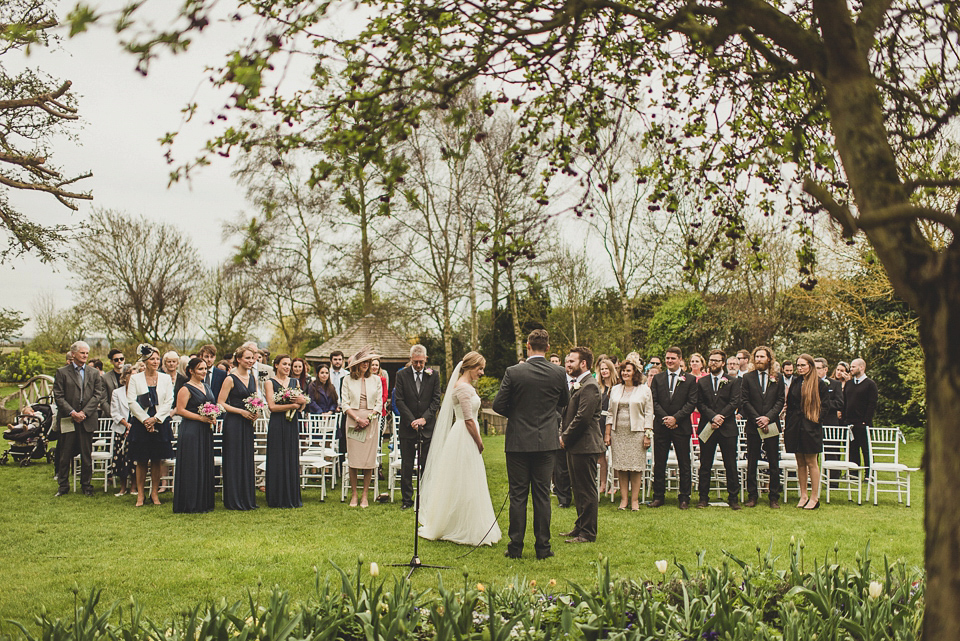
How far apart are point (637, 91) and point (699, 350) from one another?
21.2 metres

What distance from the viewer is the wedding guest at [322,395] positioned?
1334 cm

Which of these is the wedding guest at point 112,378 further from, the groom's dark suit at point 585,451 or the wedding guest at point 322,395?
the groom's dark suit at point 585,451

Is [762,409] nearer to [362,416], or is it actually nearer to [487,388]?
[362,416]

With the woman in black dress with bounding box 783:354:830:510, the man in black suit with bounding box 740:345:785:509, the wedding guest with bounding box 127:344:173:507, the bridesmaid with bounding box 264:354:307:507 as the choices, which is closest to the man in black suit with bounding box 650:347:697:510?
the man in black suit with bounding box 740:345:785:509

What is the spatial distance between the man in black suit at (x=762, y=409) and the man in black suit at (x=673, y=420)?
87 cm

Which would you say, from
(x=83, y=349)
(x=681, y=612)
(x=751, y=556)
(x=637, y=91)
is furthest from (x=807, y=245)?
(x=83, y=349)

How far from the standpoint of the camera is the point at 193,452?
1001cm

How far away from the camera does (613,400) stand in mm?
10656

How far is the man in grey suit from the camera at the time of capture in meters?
11.4

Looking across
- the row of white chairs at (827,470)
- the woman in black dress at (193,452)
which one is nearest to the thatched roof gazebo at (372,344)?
the row of white chairs at (827,470)

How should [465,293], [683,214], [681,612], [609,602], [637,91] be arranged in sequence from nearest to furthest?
1. [609,602]
2. [681,612]
3. [637,91]
4. [683,214]
5. [465,293]

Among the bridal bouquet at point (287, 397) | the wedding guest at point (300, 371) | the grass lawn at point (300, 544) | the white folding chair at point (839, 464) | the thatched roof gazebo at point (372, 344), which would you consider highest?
the thatched roof gazebo at point (372, 344)

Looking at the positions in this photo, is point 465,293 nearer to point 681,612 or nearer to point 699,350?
Result: point 699,350

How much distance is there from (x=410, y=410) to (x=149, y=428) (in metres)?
3.61
